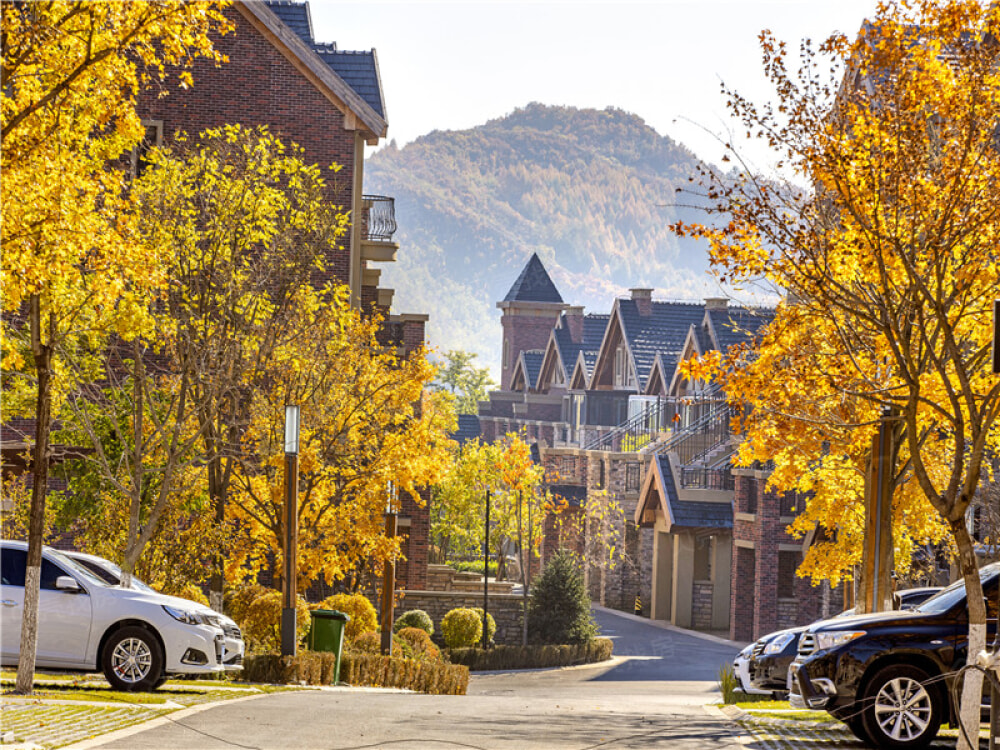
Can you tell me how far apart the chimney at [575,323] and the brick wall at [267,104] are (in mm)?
44893

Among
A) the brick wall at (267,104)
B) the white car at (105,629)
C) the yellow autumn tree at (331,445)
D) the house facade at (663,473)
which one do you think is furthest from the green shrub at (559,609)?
the white car at (105,629)

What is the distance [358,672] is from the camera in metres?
22.5

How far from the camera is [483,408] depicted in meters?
87.7

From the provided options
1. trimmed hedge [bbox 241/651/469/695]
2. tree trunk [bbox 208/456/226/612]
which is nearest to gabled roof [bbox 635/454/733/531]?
trimmed hedge [bbox 241/651/469/695]

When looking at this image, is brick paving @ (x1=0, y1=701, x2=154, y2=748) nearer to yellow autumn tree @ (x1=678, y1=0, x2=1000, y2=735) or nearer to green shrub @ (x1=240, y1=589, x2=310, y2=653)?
yellow autumn tree @ (x1=678, y1=0, x2=1000, y2=735)

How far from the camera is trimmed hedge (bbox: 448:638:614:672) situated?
36.0 m

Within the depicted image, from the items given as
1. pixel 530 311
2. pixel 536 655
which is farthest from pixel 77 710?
pixel 530 311

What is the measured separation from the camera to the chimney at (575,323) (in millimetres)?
78062

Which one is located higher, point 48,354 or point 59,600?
point 48,354

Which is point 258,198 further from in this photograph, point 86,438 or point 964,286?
point 964,286

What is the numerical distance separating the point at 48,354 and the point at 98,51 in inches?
146

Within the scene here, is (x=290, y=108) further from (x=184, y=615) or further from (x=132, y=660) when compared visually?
(x=132, y=660)

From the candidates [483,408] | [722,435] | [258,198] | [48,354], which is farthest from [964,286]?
[483,408]

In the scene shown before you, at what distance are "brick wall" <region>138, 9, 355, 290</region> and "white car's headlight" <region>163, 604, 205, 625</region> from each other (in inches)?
732
